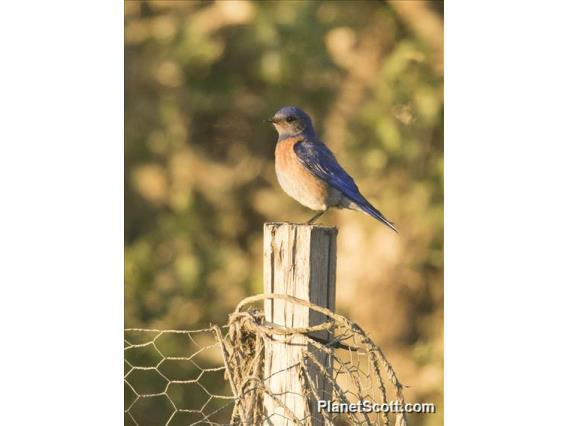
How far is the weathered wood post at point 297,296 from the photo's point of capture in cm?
335

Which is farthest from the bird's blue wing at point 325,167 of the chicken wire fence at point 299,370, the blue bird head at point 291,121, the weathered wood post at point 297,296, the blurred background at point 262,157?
the weathered wood post at point 297,296

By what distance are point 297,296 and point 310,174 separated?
1962mm

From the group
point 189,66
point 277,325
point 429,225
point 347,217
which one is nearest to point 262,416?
point 277,325

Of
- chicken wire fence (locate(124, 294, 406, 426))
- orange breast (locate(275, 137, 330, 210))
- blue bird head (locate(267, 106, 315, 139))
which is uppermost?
blue bird head (locate(267, 106, 315, 139))

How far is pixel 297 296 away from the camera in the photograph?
3361 millimetres

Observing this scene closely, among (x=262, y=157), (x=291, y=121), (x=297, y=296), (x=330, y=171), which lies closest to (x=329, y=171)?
(x=330, y=171)

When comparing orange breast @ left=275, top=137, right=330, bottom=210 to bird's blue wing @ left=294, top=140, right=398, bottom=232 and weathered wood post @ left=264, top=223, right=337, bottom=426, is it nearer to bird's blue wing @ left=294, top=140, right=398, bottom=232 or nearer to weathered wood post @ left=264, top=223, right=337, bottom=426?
bird's blue wing @ left=294, top=140, right=398, bottom=232

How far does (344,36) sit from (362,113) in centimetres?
59

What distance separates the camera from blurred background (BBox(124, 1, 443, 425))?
241 inches

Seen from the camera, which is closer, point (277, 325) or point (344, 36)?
point (277, 325)

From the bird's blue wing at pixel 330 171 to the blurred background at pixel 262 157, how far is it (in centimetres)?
69

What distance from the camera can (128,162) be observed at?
21.2ft

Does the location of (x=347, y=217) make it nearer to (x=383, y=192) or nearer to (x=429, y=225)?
(x=383, y=192)

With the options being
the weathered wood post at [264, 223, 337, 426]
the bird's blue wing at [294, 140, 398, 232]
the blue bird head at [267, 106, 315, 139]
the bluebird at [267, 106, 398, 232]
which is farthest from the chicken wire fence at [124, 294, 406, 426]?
the blue bird head at [267, 106, 315, 139]
